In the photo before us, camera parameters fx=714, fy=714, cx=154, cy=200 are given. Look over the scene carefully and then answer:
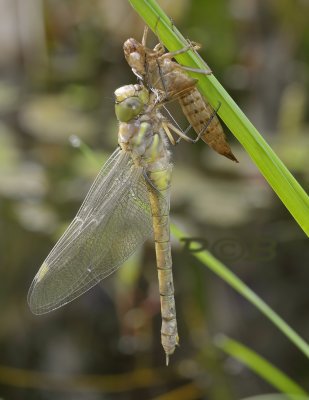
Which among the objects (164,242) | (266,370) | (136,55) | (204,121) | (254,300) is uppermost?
(136,55)

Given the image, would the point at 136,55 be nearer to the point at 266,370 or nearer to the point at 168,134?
the point at 168,134

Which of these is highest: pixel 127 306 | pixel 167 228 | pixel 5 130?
pixel 5 130

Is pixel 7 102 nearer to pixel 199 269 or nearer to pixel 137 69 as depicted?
pixel 199 269

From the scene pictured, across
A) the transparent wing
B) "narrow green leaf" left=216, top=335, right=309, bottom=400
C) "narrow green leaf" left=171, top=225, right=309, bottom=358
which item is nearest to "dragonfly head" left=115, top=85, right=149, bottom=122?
the transparent wing

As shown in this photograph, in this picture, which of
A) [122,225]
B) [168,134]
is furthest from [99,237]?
[168,134]

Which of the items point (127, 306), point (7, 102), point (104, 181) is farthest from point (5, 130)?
point (104, 181)

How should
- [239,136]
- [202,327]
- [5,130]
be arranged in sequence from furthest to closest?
[5,130]
[202,327]
[239,136]

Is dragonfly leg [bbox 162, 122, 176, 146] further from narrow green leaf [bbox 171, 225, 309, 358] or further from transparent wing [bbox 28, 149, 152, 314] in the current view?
narrow green leaf [bbox 171, 225, 309, 358]

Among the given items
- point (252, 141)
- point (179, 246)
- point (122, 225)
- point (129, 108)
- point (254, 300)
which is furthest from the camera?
point (179, 246)
